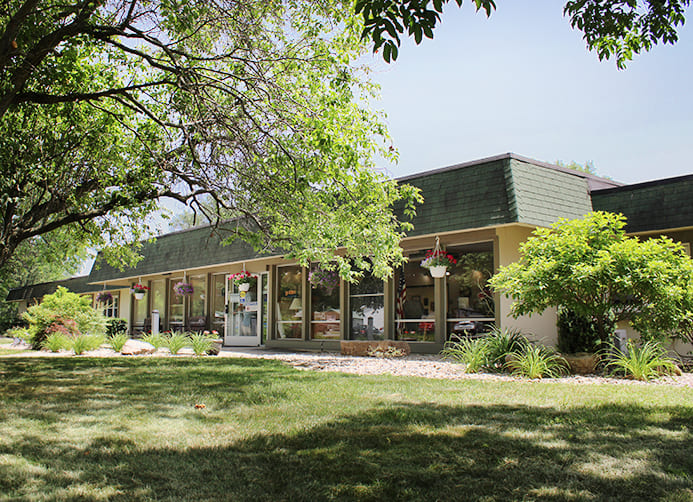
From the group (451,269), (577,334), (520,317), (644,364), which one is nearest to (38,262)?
(451,269)

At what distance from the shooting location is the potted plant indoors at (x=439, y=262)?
12110 mm

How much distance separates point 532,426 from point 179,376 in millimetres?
5689

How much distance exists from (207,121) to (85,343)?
806cm

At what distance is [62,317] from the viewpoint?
16.3 metres

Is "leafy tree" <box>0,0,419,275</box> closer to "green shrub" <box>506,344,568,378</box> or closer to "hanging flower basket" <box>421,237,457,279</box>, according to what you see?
"hanging flower basket" <box>421,237,457,279</box>

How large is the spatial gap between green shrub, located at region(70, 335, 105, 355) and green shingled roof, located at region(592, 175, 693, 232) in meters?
12.7

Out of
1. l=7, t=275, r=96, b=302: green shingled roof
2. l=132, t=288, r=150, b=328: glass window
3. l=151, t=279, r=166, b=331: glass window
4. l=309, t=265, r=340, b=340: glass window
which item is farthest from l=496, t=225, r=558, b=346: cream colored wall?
l=7, t=275, r=96, b=302: green shingled roof

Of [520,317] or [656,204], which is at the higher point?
[656,204]

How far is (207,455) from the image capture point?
4.02 metres

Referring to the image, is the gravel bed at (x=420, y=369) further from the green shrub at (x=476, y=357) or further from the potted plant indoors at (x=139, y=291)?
the potted plant indoors at (x=139, y=291)

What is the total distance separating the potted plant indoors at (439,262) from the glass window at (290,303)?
18.2ft

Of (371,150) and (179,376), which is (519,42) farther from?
(179,376)

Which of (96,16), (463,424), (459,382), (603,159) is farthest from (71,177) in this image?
(603,159)

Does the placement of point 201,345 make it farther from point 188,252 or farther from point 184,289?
point 188,252
